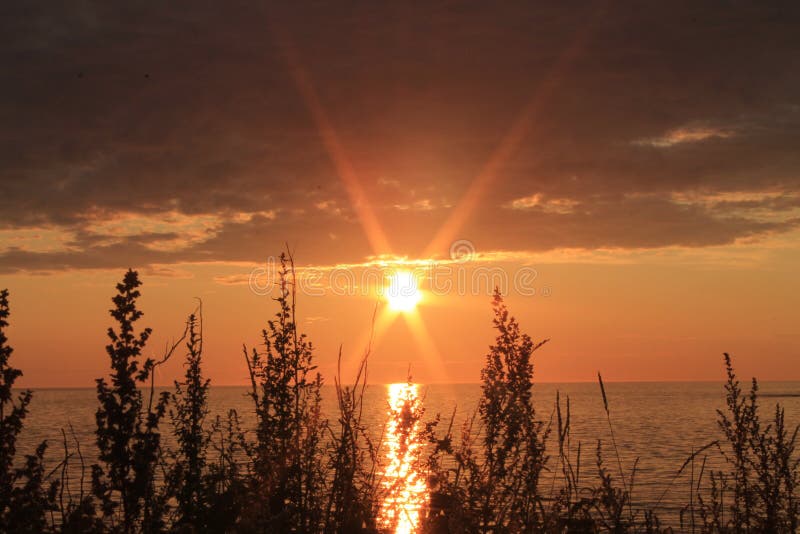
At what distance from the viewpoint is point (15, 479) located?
216 inches

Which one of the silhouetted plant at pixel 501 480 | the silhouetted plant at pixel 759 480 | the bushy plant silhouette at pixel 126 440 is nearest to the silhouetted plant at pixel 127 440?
the bushy plant silhouette at pixel 126 440

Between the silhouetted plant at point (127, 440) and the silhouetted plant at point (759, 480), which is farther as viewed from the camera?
the silhouetted plant at point (759, 480)

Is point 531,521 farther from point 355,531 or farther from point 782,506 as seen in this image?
point 782,506

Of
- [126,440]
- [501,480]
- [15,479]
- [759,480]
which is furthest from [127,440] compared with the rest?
[759,480]

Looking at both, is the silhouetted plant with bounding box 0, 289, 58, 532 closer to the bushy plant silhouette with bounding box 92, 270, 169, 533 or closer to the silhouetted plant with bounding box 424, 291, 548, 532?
the bushy plant silhouette with bounding box 92, 270, 169, 533

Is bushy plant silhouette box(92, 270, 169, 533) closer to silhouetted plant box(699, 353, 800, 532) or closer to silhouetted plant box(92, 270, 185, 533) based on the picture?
silhouetted plant box(92, 270, 185, 533)

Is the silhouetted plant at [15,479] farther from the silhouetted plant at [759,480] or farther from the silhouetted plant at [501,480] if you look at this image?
the silhouetted plant at [759,480]

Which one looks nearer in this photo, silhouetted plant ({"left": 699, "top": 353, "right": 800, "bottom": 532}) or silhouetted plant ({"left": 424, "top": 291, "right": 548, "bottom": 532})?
silhouetted plant ({"left": 424, "top": 291, "right": 548, "bottom": 532})

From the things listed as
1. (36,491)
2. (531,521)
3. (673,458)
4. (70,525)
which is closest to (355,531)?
(531,521)

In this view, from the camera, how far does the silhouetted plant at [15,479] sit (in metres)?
4.76

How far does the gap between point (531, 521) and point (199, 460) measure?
17.2ft

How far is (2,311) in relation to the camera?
20.2 ft

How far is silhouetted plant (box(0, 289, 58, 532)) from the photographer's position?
15.6 feet

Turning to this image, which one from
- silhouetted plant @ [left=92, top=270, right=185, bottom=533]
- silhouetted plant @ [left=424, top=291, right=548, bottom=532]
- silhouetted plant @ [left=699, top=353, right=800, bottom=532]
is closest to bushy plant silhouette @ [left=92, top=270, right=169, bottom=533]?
silhouetted plant @ [left=92, top=270, right=185, bottom=533]
